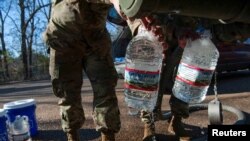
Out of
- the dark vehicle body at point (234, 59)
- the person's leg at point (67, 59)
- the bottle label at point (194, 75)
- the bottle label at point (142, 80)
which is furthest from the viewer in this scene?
the dark vehicle body at point (234, 59)

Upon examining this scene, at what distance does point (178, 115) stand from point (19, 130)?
175 centimetres

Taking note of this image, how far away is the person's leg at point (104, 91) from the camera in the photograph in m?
3.62

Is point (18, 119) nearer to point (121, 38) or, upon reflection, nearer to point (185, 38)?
point (185, 38)

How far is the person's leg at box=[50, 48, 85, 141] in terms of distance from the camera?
11.9 feet

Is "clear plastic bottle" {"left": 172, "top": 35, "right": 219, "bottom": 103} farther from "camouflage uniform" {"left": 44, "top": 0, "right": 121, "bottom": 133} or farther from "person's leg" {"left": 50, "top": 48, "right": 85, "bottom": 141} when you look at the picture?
"person's leg" {"left": 50, "top": 48, "right": 85, "bottom": 141}

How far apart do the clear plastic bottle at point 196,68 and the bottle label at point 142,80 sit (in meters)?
0.20

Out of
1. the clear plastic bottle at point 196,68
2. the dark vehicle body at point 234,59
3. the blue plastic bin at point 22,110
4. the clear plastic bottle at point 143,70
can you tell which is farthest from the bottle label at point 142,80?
the dark vehicle body at point 234,59

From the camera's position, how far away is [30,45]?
1779 inches

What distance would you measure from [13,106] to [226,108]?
295cm

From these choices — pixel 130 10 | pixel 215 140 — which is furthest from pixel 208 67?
pixel 130 10

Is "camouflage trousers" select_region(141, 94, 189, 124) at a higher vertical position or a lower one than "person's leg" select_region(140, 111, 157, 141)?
higher

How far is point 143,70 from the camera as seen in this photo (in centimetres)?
329

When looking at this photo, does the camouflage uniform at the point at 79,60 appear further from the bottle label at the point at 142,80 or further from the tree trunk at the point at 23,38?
the tree trunk at the point at 23,38

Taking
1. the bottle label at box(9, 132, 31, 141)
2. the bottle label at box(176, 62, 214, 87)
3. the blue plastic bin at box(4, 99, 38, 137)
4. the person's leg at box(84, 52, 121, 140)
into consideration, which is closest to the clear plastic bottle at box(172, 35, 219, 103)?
the bottle label at box(176, 62, 214, 87)
